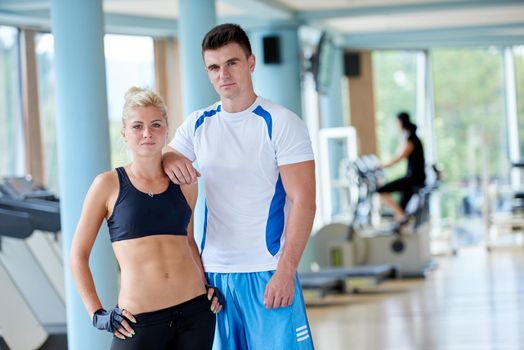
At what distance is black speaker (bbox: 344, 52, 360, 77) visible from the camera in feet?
44.8

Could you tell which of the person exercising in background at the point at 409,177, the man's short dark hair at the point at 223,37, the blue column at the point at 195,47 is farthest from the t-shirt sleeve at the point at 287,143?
the person exercising in background at the point at 409,177

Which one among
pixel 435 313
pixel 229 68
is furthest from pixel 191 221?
pixel 435 313

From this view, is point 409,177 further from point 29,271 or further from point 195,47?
point 29,271

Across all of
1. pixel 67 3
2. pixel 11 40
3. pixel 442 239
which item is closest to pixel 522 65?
pixel 442 239

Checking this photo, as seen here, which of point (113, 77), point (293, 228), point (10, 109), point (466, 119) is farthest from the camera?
point (466, 119)

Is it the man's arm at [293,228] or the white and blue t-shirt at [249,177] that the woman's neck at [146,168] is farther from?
the man's arm at [293,228]

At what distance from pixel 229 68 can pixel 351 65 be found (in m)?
11.2

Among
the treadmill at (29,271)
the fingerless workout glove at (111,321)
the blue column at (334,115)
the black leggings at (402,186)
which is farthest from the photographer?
the blue column at (334,115)

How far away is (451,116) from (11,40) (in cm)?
884

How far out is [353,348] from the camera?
19.3ft

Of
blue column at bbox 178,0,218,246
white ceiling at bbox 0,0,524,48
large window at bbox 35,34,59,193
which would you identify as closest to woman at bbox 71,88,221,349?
blue column at bbox 178,0,218,246

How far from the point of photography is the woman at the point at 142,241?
2.56 metres

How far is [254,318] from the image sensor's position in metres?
2.71

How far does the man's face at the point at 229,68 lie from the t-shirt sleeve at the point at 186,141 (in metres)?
0.18
